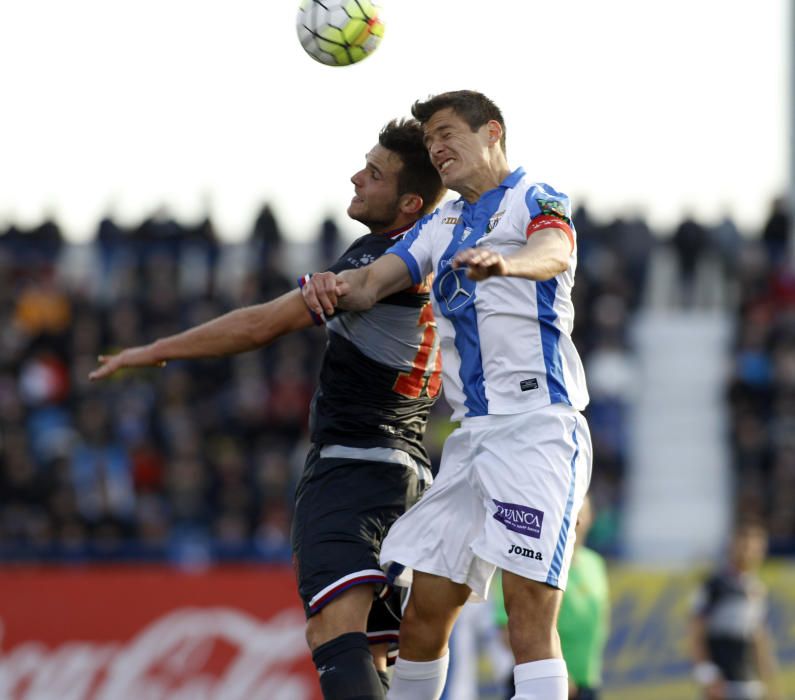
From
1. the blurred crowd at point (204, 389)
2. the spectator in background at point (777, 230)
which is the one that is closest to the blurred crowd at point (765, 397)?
the blurred crowd at point (204, 389)

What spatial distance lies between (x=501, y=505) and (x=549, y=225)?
0.98m

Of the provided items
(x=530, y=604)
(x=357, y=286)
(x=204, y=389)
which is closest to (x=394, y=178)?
(x=357, y=286)

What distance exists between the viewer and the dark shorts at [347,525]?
5.74 m

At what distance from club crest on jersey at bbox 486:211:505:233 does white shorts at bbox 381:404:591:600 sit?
2.24 feet

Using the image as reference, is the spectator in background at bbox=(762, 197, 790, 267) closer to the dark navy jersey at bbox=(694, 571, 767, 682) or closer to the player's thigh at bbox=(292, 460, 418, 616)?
the dark navy jersey at bbox=(694, 571, 767, 682)

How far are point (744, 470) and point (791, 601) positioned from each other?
3.72 metres

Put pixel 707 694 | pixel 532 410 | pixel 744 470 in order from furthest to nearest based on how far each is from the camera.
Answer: pixel 744 470
pixel 707 694
pixel 532 410

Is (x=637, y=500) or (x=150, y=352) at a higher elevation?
(x=150, y=352)

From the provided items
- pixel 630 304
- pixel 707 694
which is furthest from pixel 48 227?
pixel 707 694

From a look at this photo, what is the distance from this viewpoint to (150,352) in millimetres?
5707

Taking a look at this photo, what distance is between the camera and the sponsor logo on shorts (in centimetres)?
530

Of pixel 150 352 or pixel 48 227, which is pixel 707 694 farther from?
pixel 48 227

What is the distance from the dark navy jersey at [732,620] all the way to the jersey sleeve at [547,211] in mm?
7686

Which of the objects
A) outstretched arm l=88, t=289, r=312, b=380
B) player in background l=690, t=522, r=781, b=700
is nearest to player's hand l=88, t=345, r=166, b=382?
outstretched arm l=88, t=289, r=312, b=380
